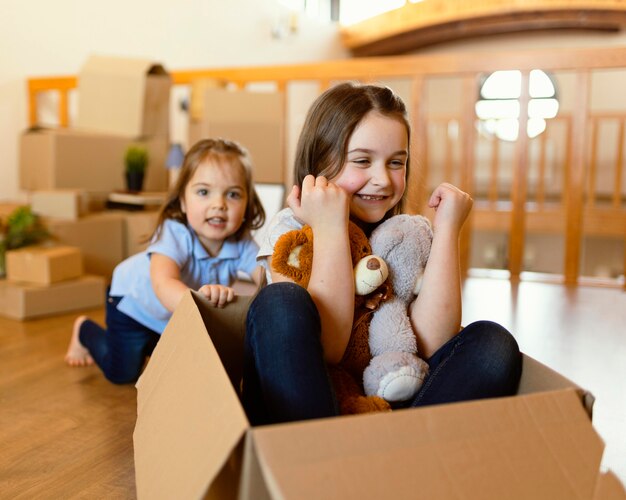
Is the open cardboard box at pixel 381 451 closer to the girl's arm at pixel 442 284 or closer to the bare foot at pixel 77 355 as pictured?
the girl's arm at pixel 442 284

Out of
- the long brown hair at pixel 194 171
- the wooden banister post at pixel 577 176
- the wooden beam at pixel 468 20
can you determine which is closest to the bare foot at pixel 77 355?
the long brown hair at pixel 194 171

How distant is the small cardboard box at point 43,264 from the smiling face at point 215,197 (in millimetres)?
811

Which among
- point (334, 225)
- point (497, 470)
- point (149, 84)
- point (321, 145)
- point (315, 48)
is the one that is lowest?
point (497, 470)

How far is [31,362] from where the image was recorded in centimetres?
152

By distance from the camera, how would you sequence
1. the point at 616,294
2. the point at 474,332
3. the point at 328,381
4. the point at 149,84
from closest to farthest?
the point at 328,381, the point at 474,332, the point at 616,294, the point at 149,84

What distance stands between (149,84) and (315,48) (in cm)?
293

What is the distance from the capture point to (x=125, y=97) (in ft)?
8.75

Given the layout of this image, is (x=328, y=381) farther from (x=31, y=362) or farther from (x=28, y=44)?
(x=28, y=44)

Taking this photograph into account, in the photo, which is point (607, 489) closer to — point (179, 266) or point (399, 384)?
point (399, 384)

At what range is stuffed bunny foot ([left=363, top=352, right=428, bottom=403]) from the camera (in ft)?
2.75

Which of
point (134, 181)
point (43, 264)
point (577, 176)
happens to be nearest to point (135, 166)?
point (134, 181)

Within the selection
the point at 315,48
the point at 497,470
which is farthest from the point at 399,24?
the point at 497,470

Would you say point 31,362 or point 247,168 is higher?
point 247,168

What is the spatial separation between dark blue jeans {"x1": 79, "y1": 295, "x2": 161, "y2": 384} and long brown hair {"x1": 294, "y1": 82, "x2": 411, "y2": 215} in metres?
0.58
